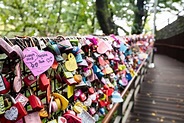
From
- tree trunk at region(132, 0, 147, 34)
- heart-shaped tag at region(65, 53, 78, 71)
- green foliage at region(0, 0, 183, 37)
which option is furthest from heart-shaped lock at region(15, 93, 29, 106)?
tree trunk at region(132, 0, 147, 34)

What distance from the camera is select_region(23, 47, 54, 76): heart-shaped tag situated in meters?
0.74

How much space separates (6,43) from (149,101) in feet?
13.1

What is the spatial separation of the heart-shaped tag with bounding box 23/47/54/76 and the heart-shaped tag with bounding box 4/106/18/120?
13 centimetres

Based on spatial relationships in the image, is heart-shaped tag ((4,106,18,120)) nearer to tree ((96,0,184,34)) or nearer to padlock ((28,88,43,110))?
padlock ((28,88,43,110))

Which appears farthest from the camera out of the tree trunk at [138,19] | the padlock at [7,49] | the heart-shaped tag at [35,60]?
the tree trunk at [138,19]

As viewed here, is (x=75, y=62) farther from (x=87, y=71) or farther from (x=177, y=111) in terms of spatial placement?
(x=177, y=111)

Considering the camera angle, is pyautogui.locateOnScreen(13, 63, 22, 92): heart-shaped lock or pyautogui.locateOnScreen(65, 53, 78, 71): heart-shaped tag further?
pyautogui.locateOnScreen(65, 53, 78, 71): heart-shaped tag

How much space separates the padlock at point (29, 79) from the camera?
2.49ft

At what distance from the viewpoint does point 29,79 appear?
77 cm

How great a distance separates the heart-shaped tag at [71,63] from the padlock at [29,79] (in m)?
0.23

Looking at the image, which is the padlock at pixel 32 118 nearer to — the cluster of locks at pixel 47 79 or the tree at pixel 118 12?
the cluster of locks at pixel 47 79

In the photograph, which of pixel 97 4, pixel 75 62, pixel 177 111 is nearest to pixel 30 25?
pixel 97 4

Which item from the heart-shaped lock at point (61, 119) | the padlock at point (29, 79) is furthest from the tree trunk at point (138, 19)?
the padlock at point (29, 79)

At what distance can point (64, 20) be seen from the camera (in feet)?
17.3
